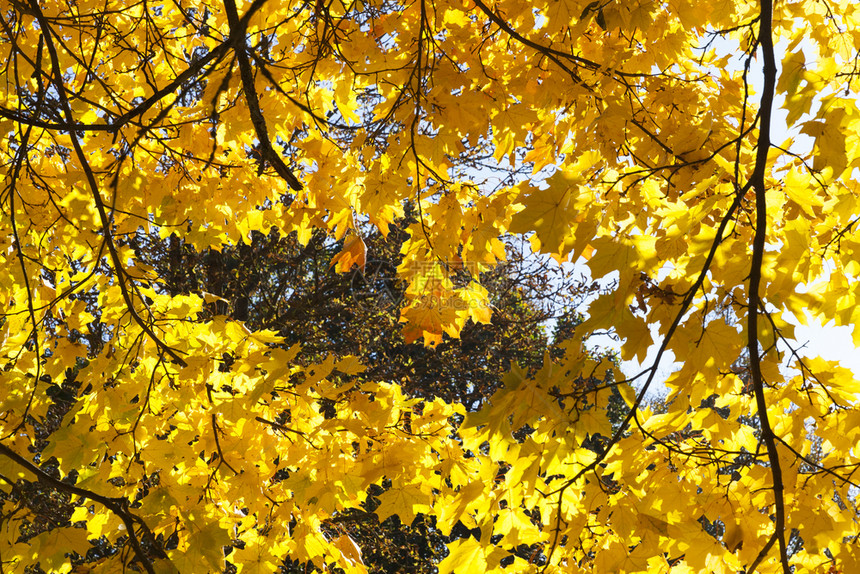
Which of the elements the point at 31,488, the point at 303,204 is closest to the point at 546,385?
the point at 303,204

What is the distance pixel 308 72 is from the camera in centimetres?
244

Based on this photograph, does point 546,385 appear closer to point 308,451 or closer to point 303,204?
point 308,451

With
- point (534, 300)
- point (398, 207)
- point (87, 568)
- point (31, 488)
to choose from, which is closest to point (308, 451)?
point (87, 568)

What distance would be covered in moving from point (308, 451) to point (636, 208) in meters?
1.38

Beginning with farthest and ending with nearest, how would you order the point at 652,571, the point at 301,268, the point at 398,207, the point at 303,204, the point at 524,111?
the point at 301,268, the point at 303,204, the point at 398,207, the point at 524,111, the point at 652,571

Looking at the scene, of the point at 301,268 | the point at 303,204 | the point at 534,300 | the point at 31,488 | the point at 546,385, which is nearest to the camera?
the point at 546,385

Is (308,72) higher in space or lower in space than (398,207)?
higher

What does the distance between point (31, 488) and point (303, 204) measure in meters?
4.78

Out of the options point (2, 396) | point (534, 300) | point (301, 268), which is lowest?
point (2, 396)

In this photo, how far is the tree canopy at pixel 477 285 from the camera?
134 centimetres

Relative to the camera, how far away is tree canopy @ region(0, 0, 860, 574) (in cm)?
134

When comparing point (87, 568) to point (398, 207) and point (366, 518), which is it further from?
point (366, 518)

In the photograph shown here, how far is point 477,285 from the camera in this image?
9.24 ft

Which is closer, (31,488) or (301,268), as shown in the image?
(31,488)
